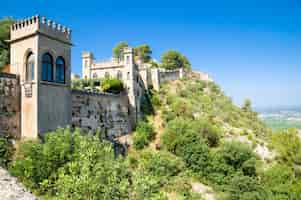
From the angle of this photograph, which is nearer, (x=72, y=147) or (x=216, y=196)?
(x=72, y=147)

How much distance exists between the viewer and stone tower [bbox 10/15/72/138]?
12.7m

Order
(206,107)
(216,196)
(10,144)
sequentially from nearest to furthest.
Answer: (10,144) < (216,196) < (206,107)

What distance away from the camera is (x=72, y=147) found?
10.4 m

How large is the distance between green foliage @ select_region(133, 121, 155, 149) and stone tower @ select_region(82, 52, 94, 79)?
1112cm

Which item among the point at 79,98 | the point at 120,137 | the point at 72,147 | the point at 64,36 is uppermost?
the point at 64,36

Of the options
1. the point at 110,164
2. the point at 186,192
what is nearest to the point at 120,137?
the point at 186,192

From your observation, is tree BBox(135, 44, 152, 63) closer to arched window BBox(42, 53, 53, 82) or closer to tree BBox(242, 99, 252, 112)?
tree BBox(242, 99, 252, 112)

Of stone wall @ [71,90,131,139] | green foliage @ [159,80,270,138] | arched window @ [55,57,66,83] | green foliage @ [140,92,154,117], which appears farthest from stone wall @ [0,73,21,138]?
green foliage @ [159,80,270,138]

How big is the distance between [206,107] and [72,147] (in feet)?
83.9

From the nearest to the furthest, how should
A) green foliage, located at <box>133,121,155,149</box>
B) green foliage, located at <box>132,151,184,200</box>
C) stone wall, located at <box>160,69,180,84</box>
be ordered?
1. green foliage, located at <box>132,151,184,200</box>
2. green foliage, located at <box>133,121,155,149</box>
3. stone wall, located at <box>160,69,180,84</box>

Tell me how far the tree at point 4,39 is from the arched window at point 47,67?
21.6ft

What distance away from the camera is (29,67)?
13.2 metres

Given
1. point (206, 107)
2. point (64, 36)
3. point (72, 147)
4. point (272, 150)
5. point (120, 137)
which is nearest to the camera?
point (72, 147)

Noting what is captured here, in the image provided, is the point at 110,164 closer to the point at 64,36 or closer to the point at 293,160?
the point at 64,36
